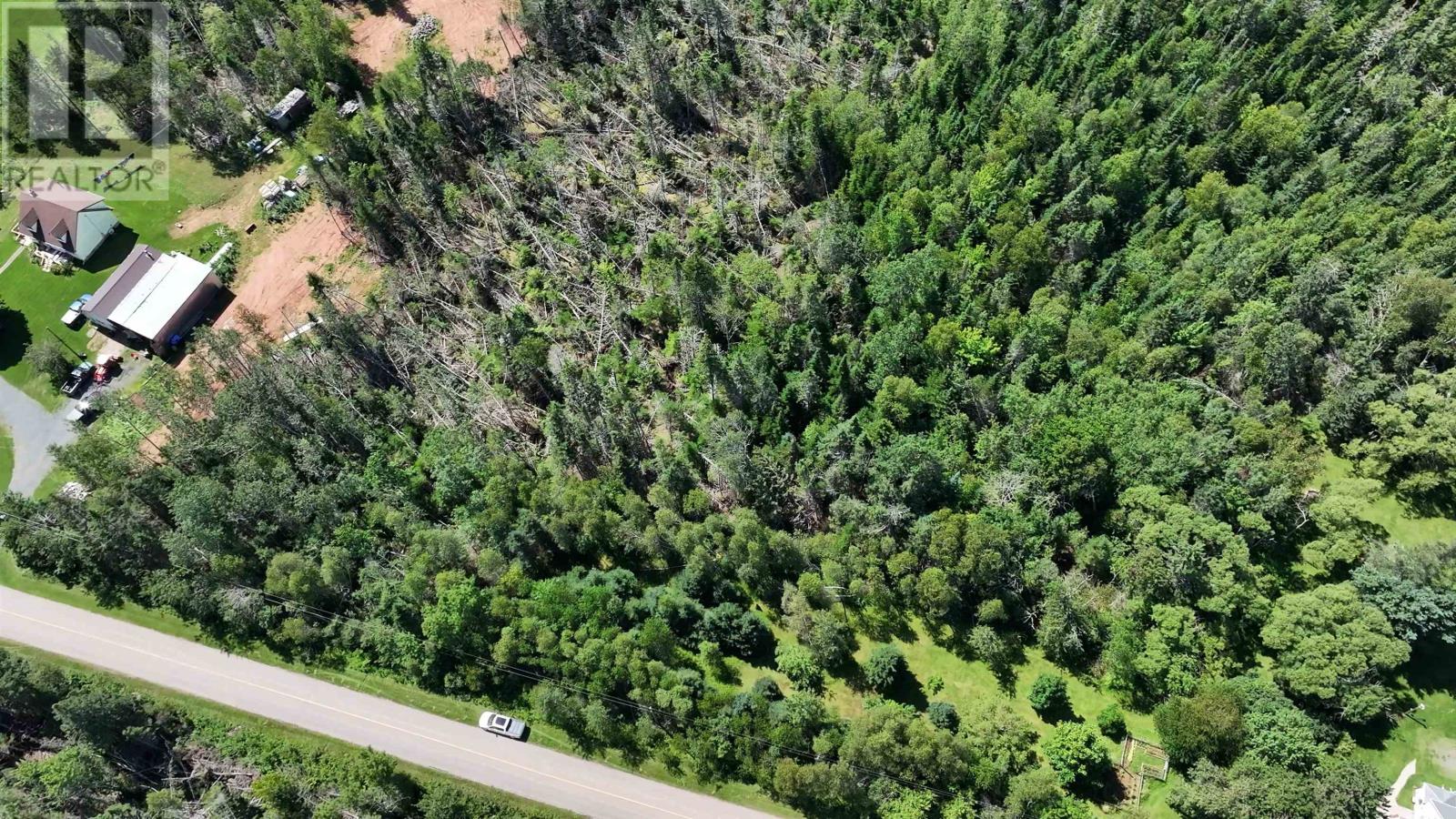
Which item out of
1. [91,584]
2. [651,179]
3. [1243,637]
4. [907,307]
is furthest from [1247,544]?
[91,584]

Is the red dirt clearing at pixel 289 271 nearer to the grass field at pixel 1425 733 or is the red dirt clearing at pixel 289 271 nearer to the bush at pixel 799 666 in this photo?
the bush at pixel 799 666

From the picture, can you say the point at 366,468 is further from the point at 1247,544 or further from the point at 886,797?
the point at 1247,544

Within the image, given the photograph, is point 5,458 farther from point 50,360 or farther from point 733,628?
point 733,628

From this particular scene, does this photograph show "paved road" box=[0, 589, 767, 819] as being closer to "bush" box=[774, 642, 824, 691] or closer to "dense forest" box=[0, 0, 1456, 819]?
"dense forest" box=[0, 0, 1456, 819]

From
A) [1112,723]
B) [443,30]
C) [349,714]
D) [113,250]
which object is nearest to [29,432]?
[113,250]

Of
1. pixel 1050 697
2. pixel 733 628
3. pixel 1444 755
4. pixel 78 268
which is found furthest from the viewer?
pixel 78 268

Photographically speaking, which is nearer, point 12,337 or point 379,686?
point 379,686

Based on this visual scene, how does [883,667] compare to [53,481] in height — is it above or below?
above

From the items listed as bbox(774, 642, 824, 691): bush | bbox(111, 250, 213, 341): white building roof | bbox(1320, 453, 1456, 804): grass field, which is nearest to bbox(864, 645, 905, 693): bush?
bbox(774, 642, 824, 691): bush
